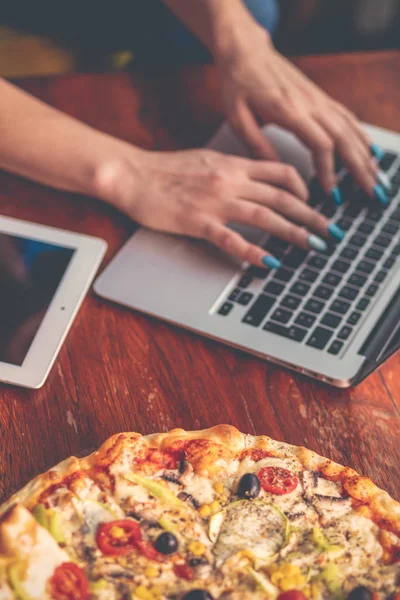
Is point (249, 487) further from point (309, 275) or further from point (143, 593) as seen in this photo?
point (309, 275)

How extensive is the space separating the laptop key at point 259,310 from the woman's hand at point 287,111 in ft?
0.91

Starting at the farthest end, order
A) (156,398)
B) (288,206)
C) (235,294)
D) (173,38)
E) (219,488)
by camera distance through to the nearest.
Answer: (173,38), (288,206), (235,294), (156,398), (219,488)

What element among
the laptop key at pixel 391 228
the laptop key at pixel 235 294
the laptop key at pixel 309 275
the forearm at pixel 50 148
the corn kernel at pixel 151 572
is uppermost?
the laptop key at pixel 391 228

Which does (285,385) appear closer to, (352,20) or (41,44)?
(41,44)

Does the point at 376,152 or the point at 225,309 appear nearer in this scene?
the point at 225,309

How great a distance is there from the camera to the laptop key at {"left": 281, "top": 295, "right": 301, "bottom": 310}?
993 mm

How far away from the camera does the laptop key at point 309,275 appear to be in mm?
1041

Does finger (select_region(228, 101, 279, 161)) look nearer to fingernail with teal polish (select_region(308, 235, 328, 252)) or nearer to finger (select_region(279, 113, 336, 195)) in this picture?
finger (select_region(279, 113, 336, 195))

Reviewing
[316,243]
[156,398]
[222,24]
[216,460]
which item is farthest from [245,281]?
[222,24]

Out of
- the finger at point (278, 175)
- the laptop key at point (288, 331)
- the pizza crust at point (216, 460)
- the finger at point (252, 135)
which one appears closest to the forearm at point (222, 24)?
the finger at point (252, 135)

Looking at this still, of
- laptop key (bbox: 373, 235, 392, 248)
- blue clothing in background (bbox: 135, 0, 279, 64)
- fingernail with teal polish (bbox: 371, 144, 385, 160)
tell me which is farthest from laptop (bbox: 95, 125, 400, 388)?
blue clothing in background (bbox: 135, 0, 279, 64)

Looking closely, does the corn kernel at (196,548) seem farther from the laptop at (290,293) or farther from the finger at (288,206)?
the finger at (288,206)

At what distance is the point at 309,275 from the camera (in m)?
1.05

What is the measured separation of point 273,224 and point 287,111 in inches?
10.3
